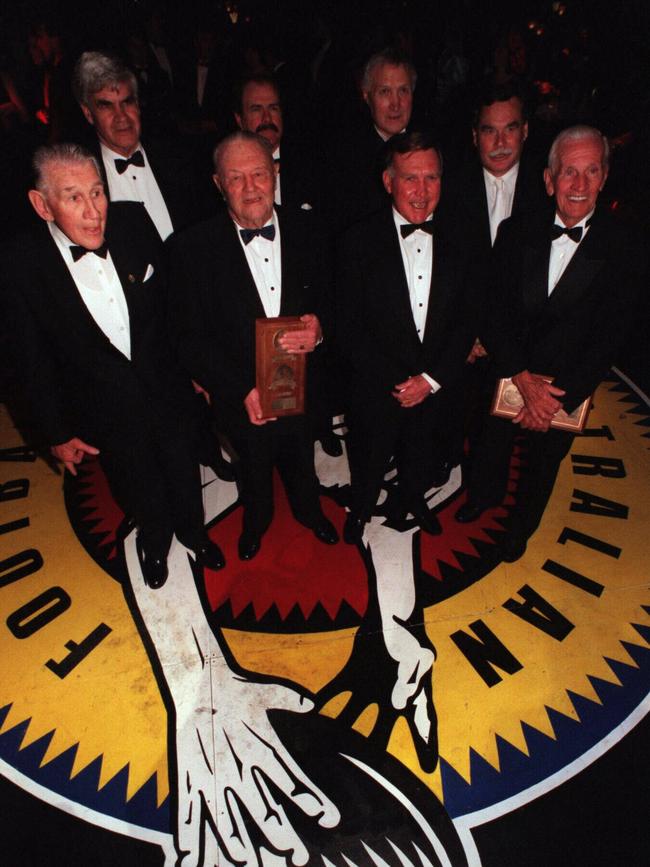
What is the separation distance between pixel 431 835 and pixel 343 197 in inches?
136

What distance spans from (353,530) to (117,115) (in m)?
2.78

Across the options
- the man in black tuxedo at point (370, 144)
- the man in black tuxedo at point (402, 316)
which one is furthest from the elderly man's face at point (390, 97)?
the man in black tuxedo at point (402, 316)

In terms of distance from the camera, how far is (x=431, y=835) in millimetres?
2312

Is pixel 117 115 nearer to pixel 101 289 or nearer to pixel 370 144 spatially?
pixel 101 289

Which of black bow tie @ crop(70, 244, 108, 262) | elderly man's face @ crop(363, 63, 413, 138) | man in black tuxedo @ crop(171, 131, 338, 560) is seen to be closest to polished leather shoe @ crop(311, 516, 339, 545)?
man in black tuxedo @ crop(171, 131, 338, 560)

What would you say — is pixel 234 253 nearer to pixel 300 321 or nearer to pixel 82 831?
pixel 300 321

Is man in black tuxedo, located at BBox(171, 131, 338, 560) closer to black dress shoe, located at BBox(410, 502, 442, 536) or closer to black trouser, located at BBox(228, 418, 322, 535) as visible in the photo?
black trouser, located at BBox(228, 418, 322, 535)

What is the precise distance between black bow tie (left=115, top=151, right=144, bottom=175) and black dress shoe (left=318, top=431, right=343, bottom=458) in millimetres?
2138

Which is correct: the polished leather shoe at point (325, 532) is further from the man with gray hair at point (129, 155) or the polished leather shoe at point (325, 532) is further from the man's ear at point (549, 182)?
the man's ear at point (549, 182)

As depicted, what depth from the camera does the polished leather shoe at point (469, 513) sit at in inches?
143

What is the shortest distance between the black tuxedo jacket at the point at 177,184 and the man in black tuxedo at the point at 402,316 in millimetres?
1204

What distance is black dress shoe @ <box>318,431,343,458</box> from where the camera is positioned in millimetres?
4203

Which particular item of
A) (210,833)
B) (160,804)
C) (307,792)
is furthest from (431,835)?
(160,804)

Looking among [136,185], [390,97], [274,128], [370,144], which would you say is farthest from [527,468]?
[136,185]
